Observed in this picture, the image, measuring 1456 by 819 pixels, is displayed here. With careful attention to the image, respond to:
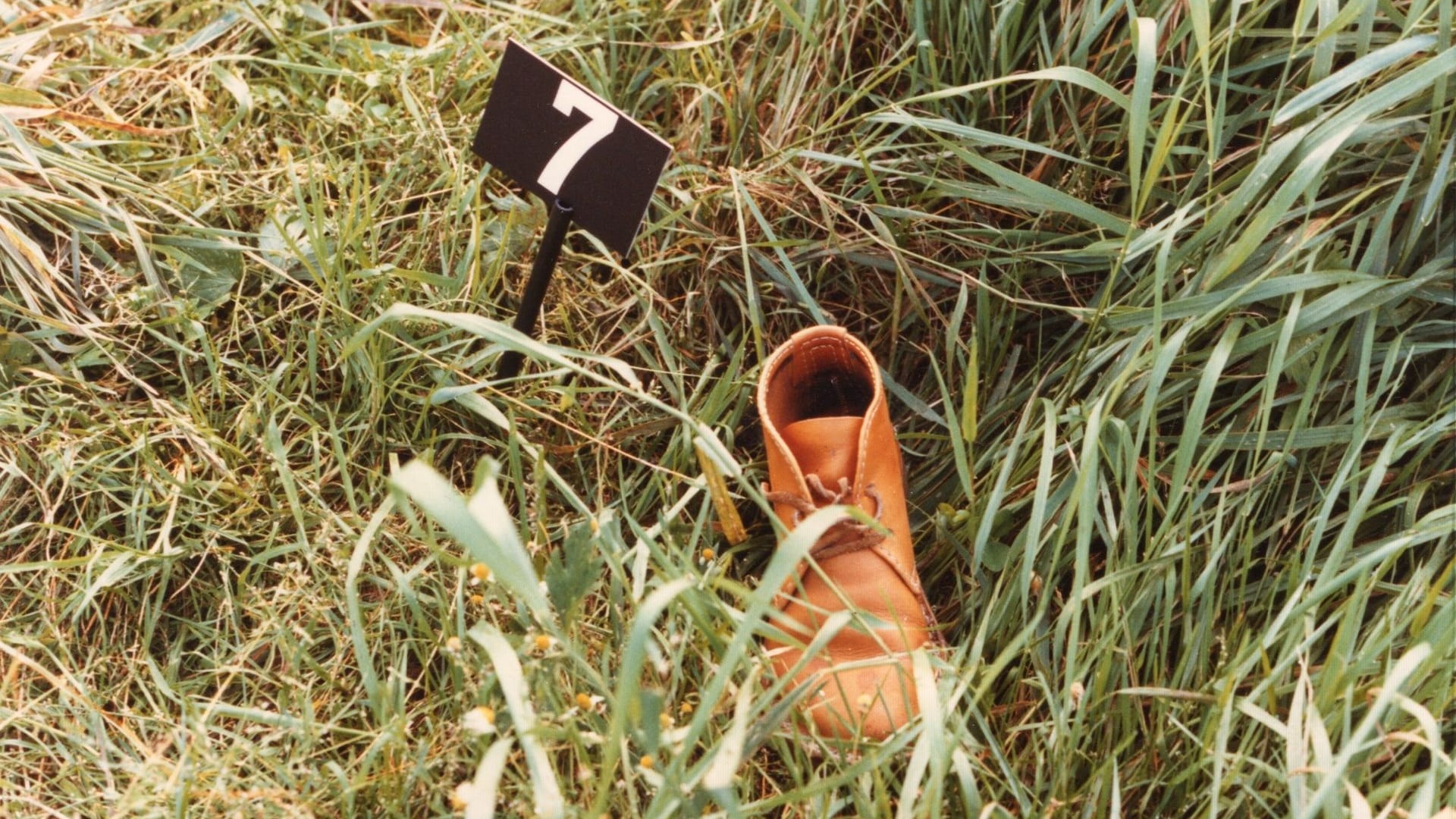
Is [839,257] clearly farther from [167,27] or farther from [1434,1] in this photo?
[167,27]

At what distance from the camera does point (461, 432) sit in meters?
1.37

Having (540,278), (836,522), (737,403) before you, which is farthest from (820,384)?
(540,278)

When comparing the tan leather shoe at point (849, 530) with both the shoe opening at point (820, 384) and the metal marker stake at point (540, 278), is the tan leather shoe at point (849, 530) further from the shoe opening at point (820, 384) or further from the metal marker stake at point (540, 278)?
the metal marker stake at point (540, 278)

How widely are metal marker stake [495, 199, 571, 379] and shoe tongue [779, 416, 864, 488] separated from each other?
349 millimetres

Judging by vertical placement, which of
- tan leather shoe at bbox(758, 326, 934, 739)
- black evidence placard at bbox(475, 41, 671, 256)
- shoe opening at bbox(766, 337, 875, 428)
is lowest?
tan leather shoe at bbox(758, 326, 934, 739)

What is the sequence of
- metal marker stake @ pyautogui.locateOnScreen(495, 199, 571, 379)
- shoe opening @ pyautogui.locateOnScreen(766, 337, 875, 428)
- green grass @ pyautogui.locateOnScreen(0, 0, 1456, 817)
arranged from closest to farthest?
green grass @ pyautogui.locateOnScreen(0, 0, 1456, 817)
metal marker stake @ pyautogui.locateOnScreen(495, 199, 571, 379)
shoe opening @ pyautogui.locateOnScreen(766, 337, 875, 428)

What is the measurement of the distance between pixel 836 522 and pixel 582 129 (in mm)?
535

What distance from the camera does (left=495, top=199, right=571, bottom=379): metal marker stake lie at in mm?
1182

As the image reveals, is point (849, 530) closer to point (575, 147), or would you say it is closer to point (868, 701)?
point (868, 701)

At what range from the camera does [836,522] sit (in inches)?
48.4

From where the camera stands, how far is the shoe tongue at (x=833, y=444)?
1.26m

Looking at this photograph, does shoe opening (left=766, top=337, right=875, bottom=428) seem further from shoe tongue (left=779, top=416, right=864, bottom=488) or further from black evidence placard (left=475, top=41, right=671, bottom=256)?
black evidence placard (left=475, top=41, right=671, bottom=256)

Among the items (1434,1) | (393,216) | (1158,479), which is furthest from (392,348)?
(1434,1)

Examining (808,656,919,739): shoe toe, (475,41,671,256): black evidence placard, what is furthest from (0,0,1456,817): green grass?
(475,41,671,256): black evidence placard
